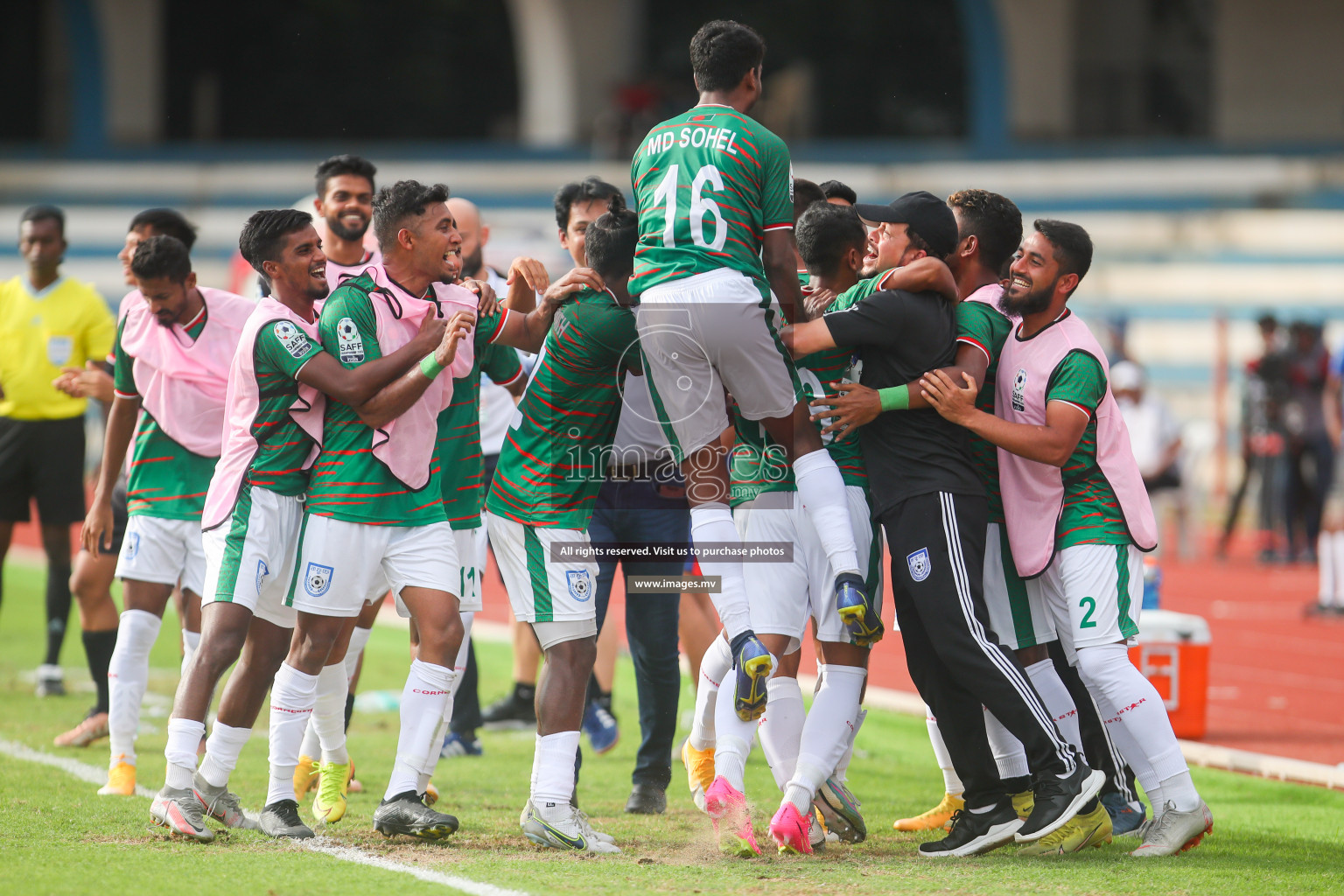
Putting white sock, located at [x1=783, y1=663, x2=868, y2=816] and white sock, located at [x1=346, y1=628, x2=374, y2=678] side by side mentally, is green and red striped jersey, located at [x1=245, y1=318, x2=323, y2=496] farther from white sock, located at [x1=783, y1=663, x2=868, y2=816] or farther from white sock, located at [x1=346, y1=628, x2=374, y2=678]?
white sock, located at [x1=783, y1=663, x2=868, y2=816]

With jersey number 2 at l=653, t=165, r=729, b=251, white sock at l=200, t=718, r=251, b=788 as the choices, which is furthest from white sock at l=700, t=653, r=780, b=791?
white sock at l=200, t=718, r=251, b=788

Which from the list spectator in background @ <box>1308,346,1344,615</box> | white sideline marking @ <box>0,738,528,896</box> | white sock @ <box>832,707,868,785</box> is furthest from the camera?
spectator in background @ <box>1308,346,1344,615</box>

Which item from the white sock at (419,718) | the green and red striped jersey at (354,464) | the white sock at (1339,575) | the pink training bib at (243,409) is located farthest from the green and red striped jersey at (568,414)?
the white sock at (1339,575)

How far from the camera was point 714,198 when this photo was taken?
509 cm

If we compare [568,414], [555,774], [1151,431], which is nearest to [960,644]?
[555,774]

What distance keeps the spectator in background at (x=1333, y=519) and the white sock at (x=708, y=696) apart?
747cm

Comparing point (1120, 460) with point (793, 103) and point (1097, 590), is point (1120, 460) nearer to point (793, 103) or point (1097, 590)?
point (1097, 590)

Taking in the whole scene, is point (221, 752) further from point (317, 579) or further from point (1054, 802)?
point (1054, 802)

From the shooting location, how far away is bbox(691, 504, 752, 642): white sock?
509 centimetres

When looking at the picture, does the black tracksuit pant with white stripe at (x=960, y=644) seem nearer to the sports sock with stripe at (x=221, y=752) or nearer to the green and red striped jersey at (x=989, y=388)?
the green and red striped jersey at (x=989, y=388)

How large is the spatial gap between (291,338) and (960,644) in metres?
2.57

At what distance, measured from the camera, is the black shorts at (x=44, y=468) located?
8.17 m

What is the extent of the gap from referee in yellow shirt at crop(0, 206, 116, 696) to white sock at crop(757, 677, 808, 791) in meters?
4.43

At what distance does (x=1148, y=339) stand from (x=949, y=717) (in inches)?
667
